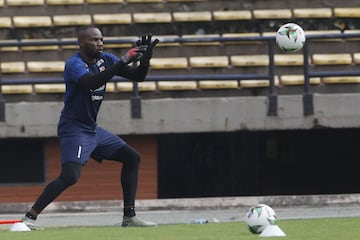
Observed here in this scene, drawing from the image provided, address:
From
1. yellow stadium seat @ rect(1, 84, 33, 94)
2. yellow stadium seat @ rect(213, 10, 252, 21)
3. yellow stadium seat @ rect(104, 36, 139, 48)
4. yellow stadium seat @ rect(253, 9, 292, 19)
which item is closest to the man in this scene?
yellow stadium seat @ rect(104, 36, 139, 48)

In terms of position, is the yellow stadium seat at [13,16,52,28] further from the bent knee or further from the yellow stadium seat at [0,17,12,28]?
the bent knee

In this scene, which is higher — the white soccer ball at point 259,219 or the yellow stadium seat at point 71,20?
the yellow stadium seat at point 71,20

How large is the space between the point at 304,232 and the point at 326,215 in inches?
92.1

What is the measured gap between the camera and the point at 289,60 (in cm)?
1611

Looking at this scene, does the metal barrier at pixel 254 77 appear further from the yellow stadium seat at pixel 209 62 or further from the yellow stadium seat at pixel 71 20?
the yellow stadium seat at pixel 71 20

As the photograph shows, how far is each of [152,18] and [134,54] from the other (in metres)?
7.21

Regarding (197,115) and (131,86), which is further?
(131,86)

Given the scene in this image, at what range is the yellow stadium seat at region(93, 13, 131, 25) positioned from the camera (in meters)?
16.7

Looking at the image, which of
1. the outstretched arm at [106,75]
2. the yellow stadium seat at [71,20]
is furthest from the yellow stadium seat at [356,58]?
the outstretched arm at [106,75]

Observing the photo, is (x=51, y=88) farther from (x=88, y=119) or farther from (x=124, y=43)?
(x=88, y=119)

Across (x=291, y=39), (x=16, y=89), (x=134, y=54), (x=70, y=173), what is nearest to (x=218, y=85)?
(x=16, y=89)

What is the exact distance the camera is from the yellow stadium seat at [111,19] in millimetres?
16688

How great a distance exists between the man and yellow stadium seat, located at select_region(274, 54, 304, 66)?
6.32m

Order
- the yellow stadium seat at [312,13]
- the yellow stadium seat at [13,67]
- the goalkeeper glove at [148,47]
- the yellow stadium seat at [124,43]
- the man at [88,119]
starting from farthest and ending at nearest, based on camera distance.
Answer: the yellow stadium seat at [312,13], the yellow stadium seat at [13,67], the yellow stadium seat at [124,43], the goalkeeper glove at [148,47], the man at [88,119]
